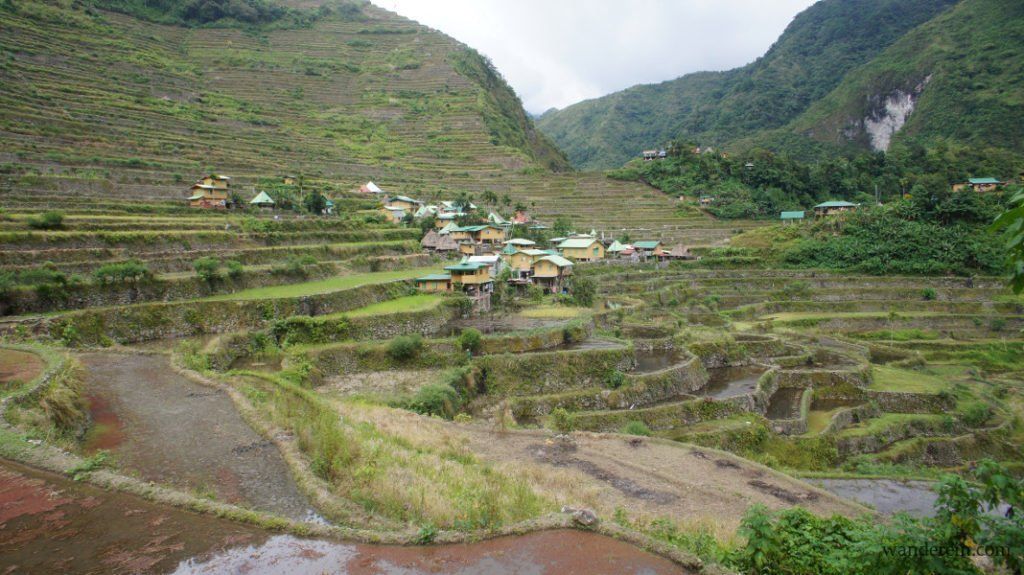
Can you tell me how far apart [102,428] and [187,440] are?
1.95 m

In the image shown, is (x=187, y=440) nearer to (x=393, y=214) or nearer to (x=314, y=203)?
(x=314, y=203)

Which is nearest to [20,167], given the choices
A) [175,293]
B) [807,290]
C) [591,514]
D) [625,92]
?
[175,293]

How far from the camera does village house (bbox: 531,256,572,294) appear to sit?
1389 inches

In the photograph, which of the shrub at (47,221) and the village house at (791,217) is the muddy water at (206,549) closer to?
the shrub at (47,221)

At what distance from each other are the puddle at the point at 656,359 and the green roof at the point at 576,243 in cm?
1909

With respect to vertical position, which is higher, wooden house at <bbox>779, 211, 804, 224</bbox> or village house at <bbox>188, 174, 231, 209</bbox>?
village house at <bbox>188, 174, 231, 209</bbox>

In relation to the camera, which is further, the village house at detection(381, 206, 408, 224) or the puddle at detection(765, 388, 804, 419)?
the village house at detection(381, 206, 408, 224)

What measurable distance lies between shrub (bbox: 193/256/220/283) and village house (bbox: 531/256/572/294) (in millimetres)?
19948

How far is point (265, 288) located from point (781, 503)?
22.3m

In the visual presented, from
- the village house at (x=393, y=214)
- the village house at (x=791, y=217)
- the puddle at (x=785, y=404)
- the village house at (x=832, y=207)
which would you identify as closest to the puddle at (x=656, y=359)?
the puddle at (x=785, y=404)

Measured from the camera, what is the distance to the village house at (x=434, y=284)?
29.0m

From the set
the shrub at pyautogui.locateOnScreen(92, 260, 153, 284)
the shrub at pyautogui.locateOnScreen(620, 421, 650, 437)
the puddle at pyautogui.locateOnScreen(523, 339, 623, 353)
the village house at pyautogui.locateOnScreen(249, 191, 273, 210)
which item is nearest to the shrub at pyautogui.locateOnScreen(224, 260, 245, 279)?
the shrub at pyautogui.locateOnScreen(92, 260, 153, 284)

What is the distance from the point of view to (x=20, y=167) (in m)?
27.7

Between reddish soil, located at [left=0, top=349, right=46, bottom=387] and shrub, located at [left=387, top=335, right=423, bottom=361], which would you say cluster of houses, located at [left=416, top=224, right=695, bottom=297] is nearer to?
shrub, located at [left=387, top=335, right=423, bottom=361]
